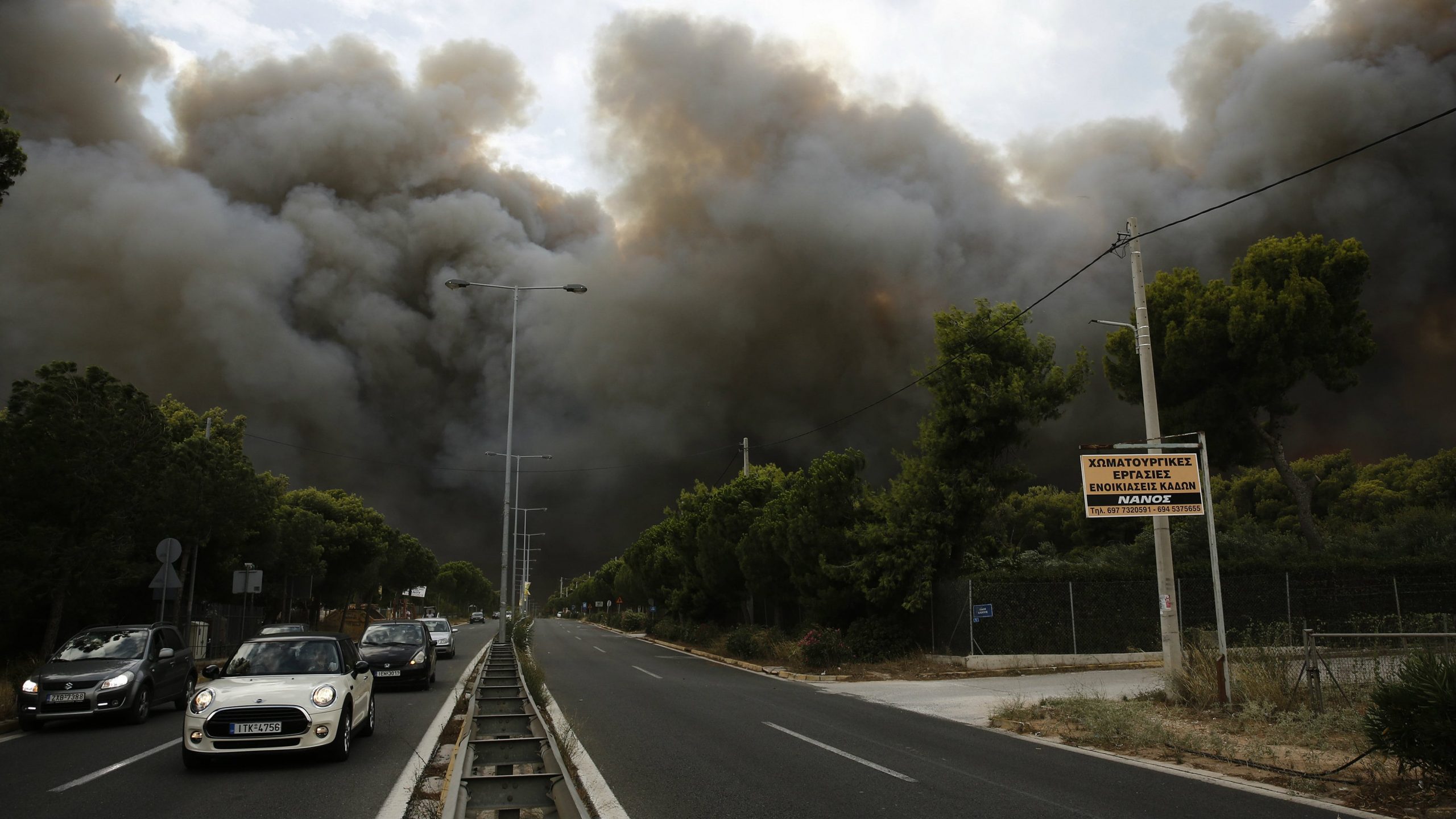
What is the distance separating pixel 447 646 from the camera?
1372 inches

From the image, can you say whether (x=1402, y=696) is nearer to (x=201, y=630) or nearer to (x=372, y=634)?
(x=372, y=634)

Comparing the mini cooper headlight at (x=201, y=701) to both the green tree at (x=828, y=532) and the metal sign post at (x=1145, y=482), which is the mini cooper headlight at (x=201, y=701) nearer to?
the metal sign post at (x=1145, y=482)

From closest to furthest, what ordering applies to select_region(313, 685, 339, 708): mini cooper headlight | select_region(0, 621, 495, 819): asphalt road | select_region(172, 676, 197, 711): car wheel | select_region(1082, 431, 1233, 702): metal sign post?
select_region(0, 621, 495, 819): asphalt road, select_region(313, 685, 339, 708): mini cooper headlight, select_region(1082, 431, 1233, 702): metal sign post, select_region(172, 676, 197, 711): car wheel

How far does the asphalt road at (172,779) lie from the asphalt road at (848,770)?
8.07 feet

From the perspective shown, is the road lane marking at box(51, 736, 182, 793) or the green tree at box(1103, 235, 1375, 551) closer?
the road lane marking at box(51, 736, 182, 793)

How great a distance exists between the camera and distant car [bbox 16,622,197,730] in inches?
504

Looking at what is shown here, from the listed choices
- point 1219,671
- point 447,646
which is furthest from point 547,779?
point 447,646

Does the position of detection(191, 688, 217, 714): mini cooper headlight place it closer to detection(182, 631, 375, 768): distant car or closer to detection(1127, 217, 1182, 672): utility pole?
detection(182, 631, 375, 768): distant car

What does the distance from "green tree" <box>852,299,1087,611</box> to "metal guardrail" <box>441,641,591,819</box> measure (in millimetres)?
14723

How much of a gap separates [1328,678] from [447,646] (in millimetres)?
30480

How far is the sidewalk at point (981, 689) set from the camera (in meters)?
16.2

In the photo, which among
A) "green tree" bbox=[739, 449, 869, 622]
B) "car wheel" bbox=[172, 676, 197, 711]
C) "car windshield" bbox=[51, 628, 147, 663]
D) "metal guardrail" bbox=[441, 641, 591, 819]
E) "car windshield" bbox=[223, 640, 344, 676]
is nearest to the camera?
"metal guardrail" bbox=[441, 641, 591, 819]

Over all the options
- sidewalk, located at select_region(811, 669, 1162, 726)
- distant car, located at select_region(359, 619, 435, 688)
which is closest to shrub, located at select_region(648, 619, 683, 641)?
sidewalk, located at select_region(811, 669, 1162, 726)

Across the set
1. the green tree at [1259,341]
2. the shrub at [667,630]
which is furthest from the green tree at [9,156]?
the shrub at [667,630]
